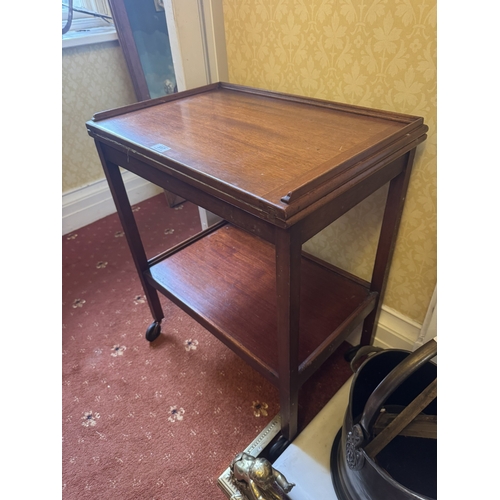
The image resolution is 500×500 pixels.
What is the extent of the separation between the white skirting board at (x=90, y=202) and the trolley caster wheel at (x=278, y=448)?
163 cm

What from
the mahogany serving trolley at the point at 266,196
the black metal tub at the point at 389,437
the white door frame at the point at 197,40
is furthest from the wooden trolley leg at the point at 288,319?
the white door frame at the point at 197,40

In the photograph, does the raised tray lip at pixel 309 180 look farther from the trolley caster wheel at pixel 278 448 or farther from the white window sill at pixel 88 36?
the white window sill at pixel 88 36

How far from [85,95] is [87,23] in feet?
1.23

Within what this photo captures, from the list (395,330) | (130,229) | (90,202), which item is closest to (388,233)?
(395,330)

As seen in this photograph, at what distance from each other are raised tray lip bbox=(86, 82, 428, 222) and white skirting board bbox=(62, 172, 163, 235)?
1.20 meters

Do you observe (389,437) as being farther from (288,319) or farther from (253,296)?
(253,296)

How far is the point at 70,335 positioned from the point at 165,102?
0.98 m

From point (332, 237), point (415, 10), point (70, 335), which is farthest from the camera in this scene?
point (70, 335)

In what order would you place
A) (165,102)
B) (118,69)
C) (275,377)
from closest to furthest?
1. (275,377)
2. (165,102)
3. (118,69)

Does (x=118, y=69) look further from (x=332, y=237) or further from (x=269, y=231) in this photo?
(x=269, y=231)

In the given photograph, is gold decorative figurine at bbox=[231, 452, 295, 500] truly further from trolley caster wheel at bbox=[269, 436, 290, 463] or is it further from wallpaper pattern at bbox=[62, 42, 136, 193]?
wallpaper pattern at bbox=[62, 42, 136, 193]

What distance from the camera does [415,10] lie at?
0.76 meters

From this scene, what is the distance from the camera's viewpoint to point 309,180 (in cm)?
62

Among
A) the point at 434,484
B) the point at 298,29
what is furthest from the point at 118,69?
the point at 434,484
